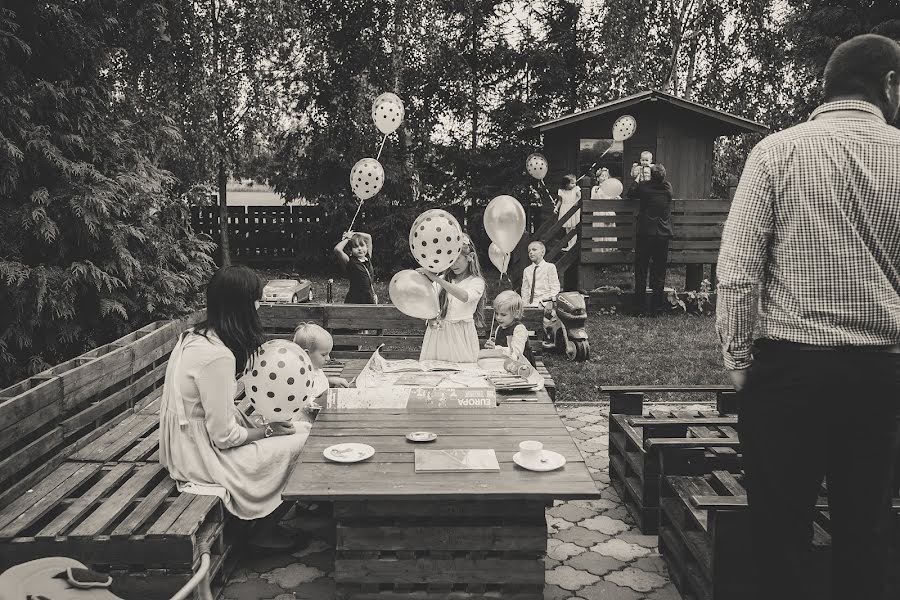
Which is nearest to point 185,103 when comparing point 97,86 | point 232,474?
point 97,86

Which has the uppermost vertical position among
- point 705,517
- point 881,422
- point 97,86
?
point 97,86

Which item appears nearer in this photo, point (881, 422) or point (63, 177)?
point (881, 422)

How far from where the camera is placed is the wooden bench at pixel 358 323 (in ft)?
21.6

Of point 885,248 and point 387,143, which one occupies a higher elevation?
point 387,143

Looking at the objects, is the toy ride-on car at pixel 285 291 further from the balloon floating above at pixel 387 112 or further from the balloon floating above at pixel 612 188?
the balloon floating above at pixel 612 188

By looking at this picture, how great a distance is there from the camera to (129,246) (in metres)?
7.52

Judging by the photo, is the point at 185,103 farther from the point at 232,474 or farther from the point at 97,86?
the point at 232,474

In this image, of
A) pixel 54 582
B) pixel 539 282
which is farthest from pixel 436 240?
pixel 539 282

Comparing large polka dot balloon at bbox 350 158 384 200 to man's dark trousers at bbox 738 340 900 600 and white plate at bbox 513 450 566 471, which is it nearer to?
white plate at bbox 513 450 566 471

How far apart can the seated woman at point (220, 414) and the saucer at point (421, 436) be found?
742 mm

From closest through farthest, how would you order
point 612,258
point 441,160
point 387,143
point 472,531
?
point 472,531 → point 612,258 → point 387,143 → point 441,160

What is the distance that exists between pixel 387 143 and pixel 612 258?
7100 millimetres

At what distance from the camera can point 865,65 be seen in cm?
247

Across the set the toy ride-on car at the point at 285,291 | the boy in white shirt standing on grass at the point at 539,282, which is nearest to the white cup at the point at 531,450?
the boy in white shirt standing on grass at the point at 539,282
